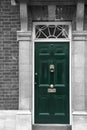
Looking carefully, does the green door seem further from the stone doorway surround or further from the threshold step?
the stone doorway surround

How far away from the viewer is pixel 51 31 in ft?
31.1

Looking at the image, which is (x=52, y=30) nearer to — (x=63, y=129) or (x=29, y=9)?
(x=29, y=9)

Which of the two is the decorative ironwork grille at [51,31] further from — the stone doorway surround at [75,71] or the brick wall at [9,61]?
the brick wall at [9,61]

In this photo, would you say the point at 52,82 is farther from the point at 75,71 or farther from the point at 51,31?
the point at 51,31

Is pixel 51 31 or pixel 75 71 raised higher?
pixel 51 31

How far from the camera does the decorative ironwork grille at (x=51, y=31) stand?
9430 mm

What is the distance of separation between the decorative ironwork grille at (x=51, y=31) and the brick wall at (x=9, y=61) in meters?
0.56

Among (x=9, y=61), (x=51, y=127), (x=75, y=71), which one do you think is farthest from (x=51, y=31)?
(x=51, y=127)

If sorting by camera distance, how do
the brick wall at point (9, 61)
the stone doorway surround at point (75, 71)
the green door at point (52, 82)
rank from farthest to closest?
the green door at point (52, 82) < the brick wall at point (9, 61) < the stone doorway surround at point (75, 71)

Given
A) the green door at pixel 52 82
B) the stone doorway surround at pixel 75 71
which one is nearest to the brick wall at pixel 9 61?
the stone doorway surround at pixel 75 71

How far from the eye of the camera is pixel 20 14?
9078 millimetres

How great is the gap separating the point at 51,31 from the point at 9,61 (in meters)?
1.34

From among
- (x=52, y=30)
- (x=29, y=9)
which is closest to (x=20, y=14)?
(x=29, y=9)

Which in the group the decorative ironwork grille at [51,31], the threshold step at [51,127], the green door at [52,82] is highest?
the decorative ironwork grille at [51,31]
